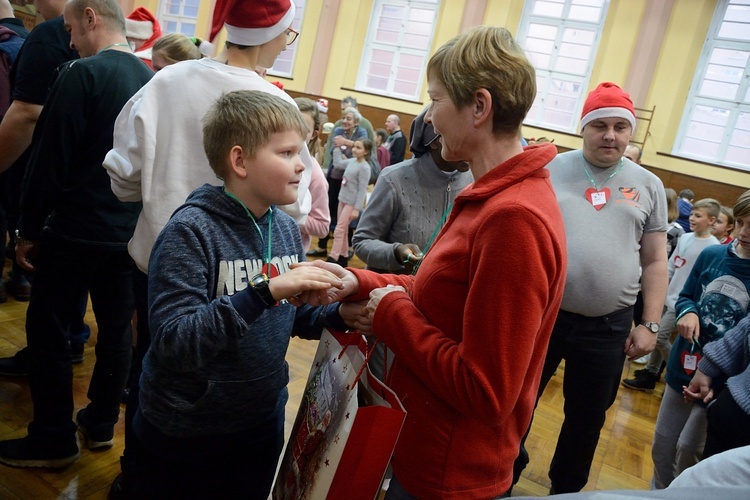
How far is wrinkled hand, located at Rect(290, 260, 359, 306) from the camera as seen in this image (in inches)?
45.1

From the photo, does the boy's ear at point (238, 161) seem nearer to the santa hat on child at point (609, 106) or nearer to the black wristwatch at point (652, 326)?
the santa hat on child at point (609, 106)

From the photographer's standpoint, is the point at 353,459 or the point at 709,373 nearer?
the point at 353,459

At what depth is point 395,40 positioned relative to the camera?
12359mm

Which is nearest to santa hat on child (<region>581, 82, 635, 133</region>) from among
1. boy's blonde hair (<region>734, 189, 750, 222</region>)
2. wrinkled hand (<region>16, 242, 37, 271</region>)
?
boy's blonde hair (<region>734, 189, 750, 222</region>)

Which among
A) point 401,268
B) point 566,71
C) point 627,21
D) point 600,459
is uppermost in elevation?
point 627,21

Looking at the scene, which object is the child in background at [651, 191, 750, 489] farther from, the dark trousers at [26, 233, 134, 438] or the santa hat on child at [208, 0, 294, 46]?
the dark trousers at [26, 233, 134, 438]

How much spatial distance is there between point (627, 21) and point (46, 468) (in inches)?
451

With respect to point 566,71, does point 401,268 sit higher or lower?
lower

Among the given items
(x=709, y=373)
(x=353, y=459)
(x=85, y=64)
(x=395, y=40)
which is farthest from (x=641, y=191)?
(x=395, y=40)

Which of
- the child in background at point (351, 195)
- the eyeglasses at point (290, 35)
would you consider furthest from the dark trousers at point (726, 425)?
the child in background at point (351, 195)

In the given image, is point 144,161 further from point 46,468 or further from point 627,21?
point 627,21

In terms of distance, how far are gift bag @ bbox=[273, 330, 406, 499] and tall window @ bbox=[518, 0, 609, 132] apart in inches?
428

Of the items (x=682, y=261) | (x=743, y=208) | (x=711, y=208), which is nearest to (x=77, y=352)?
(x=743, y=208)

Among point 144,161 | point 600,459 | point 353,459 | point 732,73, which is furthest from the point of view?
point 732,73
